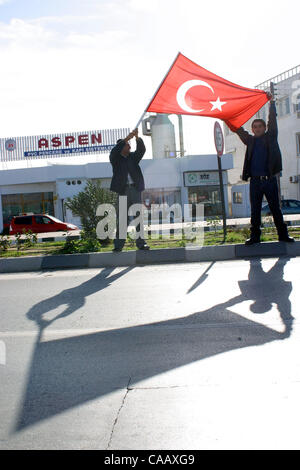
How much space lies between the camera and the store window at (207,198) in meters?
37.8

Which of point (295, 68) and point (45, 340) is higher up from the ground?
point (295, 68)

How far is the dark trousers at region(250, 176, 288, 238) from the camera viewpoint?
893cm

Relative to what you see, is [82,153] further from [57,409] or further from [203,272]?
[57,409]

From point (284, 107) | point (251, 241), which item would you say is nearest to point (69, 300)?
point (251, 241)

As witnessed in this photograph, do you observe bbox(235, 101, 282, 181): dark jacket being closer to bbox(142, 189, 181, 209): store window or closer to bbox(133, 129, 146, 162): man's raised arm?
bbox(133, 129, 146, 162): man's raised arm

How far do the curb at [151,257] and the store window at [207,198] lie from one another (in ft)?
94.0

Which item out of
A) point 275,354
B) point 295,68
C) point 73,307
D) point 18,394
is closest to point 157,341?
point 275,354

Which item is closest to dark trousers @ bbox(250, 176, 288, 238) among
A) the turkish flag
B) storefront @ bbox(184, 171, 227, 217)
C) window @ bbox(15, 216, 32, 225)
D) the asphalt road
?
the turkish flag

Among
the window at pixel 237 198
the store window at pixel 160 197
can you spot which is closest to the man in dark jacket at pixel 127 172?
the store window at pixel 160 197

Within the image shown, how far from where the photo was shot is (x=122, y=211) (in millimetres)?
9562

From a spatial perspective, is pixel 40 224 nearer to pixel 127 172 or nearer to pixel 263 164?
pixel 127 172

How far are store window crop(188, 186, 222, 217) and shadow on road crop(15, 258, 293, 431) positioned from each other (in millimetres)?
32623

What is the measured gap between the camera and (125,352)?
12.9ft

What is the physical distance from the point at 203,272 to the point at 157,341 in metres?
3.60
